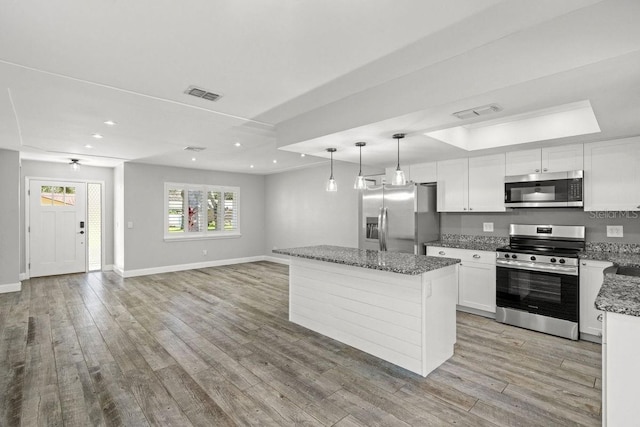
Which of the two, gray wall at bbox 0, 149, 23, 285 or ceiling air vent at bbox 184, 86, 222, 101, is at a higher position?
ceiling air vent at bbox 184, 86, 222, 101

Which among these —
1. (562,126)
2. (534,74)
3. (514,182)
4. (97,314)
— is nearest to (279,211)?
(97,314)

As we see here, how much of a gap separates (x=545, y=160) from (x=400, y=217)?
6.31ft

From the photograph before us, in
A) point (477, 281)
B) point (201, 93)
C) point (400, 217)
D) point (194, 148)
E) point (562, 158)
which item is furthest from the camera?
point (194, 148)

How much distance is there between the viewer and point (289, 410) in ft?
7.44

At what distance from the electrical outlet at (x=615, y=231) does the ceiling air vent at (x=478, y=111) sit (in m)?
2.54

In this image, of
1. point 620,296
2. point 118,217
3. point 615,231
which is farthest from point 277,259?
point 620,296

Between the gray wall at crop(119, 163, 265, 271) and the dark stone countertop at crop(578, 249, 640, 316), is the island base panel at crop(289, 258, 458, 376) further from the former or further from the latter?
the gray wall at crop(119, 163, 265, 271)

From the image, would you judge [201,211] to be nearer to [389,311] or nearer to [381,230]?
[381,230]

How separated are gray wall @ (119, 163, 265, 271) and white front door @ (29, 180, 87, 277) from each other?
1.27 m

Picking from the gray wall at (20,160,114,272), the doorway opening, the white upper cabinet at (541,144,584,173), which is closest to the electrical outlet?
the white upper cabinet at (541,144,584,173)

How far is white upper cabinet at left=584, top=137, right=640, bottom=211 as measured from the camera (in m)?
3.38

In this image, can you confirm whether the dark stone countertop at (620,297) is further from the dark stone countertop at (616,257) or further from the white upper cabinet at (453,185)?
the white upper cabinet at (453,185)

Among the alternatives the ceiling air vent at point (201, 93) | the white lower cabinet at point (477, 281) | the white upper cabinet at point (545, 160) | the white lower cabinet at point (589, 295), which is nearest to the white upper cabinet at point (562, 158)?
the white upper cabinet at point (545, 160)

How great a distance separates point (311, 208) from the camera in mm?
7527
